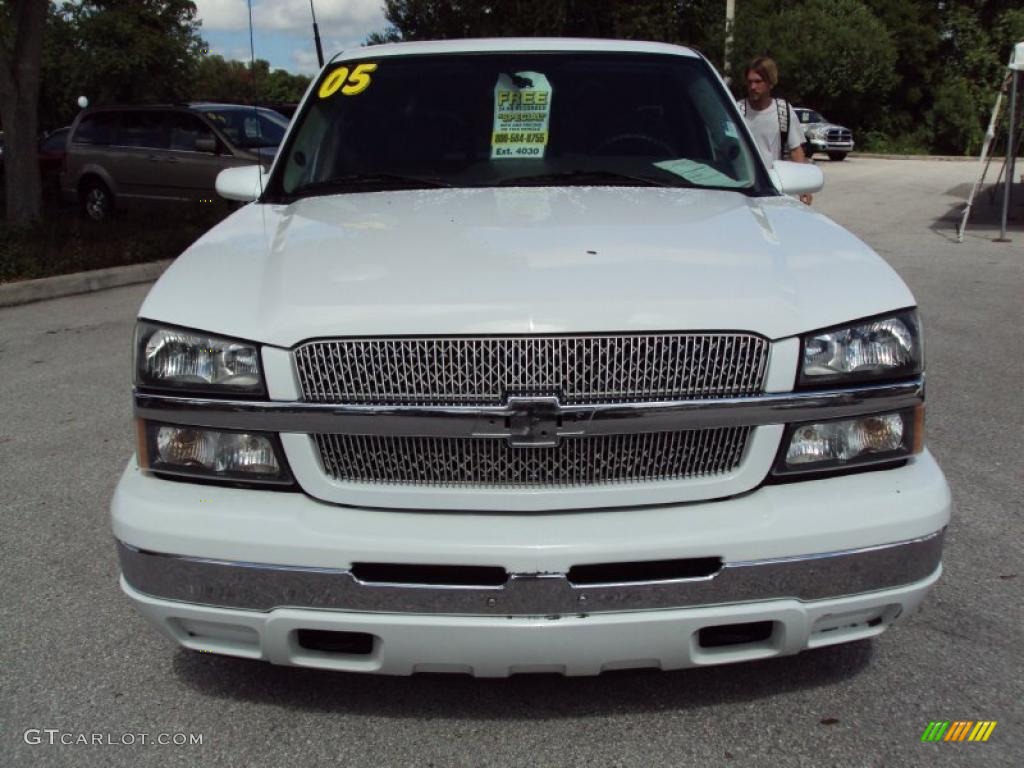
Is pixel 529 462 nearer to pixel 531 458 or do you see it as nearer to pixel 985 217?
pixel 531 458

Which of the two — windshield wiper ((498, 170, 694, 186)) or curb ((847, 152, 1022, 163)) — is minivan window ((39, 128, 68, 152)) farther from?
curb ((847, 152, 1022, 163))

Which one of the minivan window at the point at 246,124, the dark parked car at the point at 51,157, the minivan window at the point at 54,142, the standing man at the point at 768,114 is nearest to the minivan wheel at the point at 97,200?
the minivan window at the point at 246,124

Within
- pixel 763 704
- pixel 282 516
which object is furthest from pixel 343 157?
pixel 763 704

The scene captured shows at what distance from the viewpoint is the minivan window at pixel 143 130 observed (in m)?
14.7

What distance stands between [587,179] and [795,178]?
81 cm

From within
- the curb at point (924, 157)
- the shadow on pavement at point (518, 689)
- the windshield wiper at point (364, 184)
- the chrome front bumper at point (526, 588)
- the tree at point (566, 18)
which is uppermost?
the tree at point (566, 18)

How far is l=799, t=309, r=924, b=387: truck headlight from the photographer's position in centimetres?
252

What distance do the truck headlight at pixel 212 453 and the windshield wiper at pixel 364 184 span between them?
1.33 metres

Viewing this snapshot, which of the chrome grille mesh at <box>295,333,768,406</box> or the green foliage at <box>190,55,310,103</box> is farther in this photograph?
the green foliage at <box>190,55,310,103</box>

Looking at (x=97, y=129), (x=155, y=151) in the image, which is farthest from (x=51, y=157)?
(x=155, y=151)

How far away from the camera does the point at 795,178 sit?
3.88m

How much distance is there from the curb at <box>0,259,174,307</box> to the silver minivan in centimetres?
274

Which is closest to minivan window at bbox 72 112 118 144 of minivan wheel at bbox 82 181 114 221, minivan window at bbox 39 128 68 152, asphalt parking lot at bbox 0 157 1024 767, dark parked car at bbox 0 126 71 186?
minivan wheel at bbox 82 181 114 221

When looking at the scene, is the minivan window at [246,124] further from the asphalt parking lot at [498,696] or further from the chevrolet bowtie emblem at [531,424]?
the chevrolet bowtie emblem at [531,424]
